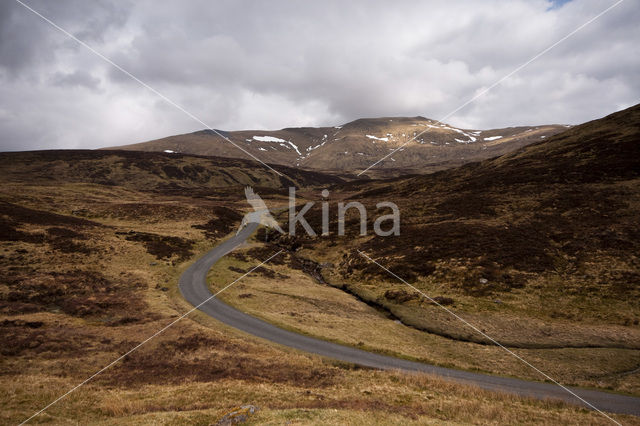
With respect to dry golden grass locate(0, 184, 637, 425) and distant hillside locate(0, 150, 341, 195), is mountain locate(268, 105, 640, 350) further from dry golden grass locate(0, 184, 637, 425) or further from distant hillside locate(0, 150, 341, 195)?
distant hillside locate(0, 150, 341, 195)

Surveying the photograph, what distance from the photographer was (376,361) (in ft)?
89.0

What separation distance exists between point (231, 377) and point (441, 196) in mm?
73159

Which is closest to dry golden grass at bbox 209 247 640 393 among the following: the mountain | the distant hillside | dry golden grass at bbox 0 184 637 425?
dry golden grass at bbox 0 184 637 425

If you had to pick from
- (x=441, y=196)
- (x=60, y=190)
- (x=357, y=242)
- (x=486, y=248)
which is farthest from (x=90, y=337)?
(x=60, y=190)

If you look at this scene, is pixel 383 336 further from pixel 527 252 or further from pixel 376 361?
pixel 527 252

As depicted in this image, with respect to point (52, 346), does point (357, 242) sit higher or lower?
higher

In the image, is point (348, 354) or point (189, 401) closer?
point (189, 401)

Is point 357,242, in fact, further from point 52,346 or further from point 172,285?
point 52,346

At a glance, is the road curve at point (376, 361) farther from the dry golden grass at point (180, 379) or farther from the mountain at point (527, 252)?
the mountain at point (527, 252)

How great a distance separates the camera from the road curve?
21.1m

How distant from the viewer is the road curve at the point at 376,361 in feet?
69.4

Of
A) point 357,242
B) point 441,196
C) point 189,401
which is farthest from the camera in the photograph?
point 441,196

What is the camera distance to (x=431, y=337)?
3291cm

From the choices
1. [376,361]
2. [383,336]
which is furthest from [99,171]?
[376,361]
